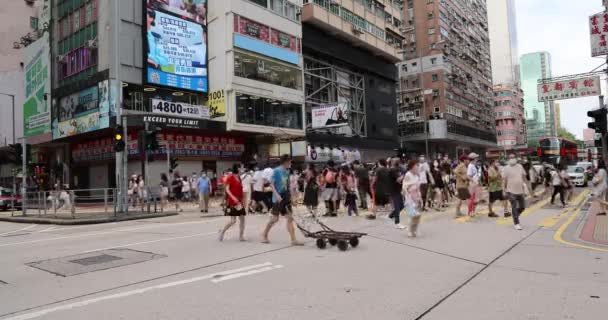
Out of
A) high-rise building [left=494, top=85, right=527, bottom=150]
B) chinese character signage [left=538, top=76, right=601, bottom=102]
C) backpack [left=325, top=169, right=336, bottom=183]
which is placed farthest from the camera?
high-rise building [left=494, top=85, right=527, bottom=150]

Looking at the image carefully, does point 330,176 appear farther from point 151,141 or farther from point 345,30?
point 345,30

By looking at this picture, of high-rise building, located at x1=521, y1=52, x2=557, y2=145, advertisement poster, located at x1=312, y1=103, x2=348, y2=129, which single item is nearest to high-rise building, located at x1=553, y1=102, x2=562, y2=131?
high-rise building, located at x1=521, y1=52, x2=557, y2=145

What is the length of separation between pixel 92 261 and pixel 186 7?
27155 millimetres

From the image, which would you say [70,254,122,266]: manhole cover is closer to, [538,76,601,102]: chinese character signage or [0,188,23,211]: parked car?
[538,76,601,102]: chinese character signage

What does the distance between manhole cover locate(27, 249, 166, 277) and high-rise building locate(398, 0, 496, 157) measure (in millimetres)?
55885

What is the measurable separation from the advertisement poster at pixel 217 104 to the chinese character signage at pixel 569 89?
1973 cm

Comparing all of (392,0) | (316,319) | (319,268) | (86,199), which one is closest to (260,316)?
(316,319)

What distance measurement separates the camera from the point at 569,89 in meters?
19.4

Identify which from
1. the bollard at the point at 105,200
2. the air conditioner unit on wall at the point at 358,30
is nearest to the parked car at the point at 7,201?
the bollard at the point at 105,200

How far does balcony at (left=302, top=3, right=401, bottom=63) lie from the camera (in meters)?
40.6

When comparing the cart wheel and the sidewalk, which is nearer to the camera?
the cart wheel

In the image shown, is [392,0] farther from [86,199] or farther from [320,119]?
[86,199]

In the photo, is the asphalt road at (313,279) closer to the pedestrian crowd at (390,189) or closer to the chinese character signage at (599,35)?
the pedestrian crowd at (390,189)

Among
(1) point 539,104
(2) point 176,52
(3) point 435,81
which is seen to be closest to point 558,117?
(1) point 539,104
